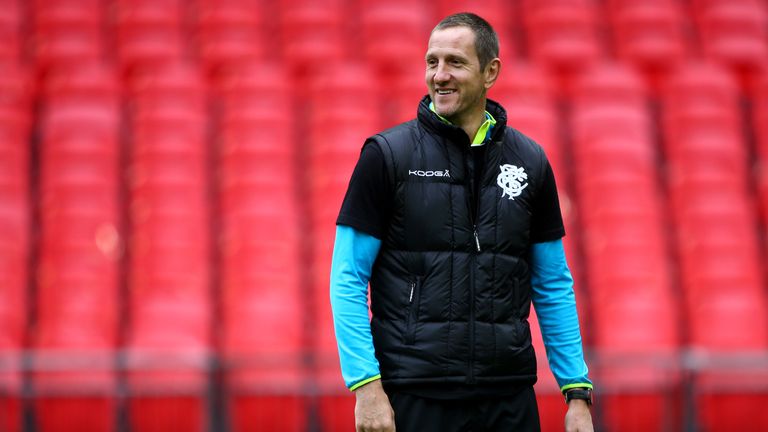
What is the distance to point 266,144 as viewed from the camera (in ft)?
24.2

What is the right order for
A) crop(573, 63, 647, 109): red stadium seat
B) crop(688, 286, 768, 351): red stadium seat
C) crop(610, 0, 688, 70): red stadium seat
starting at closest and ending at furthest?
crop(688, 286, 768, 351): red stadium seat < crop(573, 63, 647, 109): red stadium seat < crop(610, 0, 688, 70): red stadium seat

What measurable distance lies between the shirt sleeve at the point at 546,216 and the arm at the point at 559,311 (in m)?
0.02

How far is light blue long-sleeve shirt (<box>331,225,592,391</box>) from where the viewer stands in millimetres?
2484

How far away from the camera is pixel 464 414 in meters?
2.58

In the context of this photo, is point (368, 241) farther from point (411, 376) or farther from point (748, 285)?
point (748, 285)

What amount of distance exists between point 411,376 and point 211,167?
5434 mm

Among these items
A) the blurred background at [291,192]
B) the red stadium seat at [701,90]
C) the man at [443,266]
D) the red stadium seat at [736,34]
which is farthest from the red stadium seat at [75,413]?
the red stadium seat at [736,34]

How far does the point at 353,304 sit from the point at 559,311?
2.18 feet

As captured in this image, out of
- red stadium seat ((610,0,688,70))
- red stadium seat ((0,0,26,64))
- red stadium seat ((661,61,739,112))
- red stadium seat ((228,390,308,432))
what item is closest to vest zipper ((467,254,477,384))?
red stadium seat ((228,390,308,432))

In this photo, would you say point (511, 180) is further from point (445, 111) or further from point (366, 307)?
point (366, 307)

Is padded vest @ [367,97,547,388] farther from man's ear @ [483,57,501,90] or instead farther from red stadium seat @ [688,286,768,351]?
red stadium seat @ [688,286,768,351]

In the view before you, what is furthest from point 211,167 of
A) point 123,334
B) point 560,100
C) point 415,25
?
point 560,100

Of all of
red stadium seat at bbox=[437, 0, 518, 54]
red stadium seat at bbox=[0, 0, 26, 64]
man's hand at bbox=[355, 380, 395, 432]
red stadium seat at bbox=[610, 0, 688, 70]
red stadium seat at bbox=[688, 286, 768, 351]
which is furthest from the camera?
red stadium seat at bbox=[437, 0, 518, 54]

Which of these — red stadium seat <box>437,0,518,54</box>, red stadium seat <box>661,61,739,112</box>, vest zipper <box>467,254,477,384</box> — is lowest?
vest zipper <box>467,254,477,384</box>
